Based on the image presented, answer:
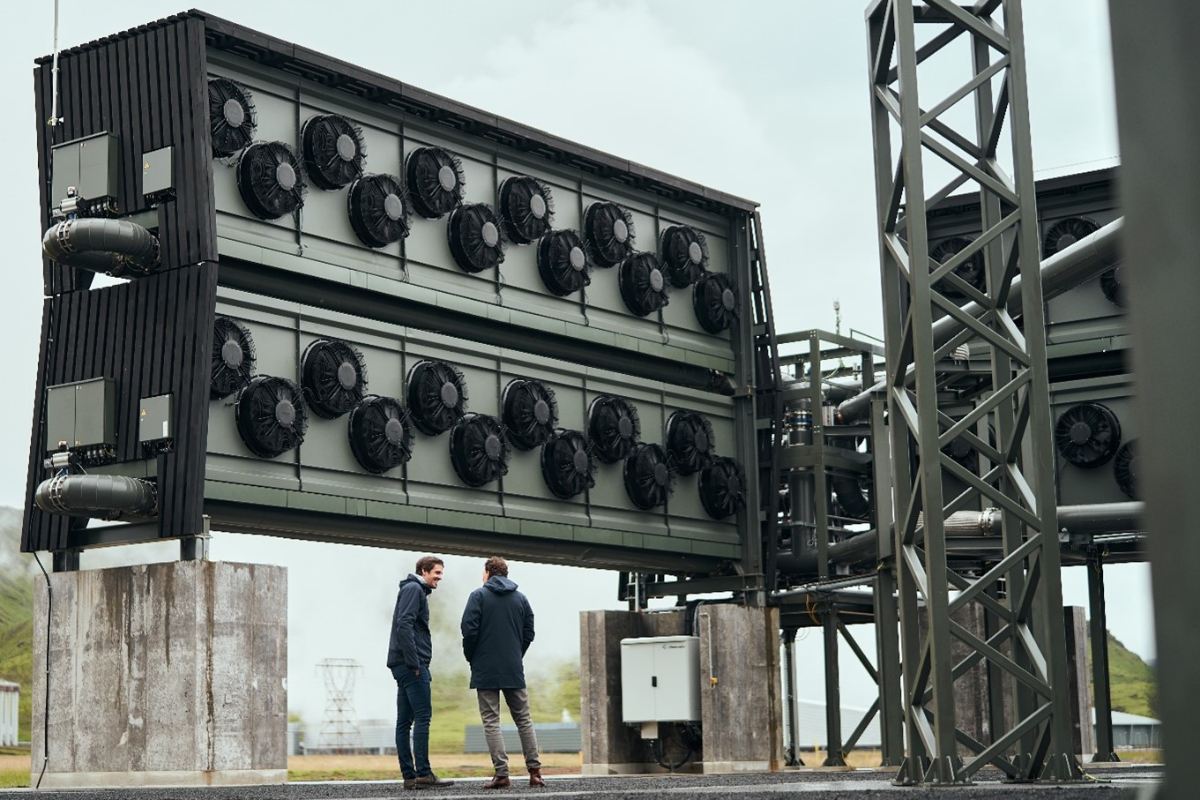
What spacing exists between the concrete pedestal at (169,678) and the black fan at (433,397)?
3.77 m

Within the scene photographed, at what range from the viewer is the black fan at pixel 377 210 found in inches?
969

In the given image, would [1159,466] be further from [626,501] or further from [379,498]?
[626,501]

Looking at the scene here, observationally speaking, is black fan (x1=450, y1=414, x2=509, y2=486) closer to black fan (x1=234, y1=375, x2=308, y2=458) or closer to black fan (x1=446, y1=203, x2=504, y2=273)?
black fan (x1=446, y1=203, x2=504, y2=273)

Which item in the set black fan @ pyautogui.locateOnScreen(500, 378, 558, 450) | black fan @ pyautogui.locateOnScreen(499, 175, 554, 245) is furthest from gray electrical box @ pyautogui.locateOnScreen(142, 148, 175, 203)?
black fan @ pyautogui.locateOnScreen(500, 378, 558, 450)

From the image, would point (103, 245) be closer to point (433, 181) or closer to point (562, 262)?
point (433, 181)

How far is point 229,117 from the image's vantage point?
75.2 ft

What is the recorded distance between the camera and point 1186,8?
1880 mm

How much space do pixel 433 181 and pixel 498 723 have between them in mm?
12261

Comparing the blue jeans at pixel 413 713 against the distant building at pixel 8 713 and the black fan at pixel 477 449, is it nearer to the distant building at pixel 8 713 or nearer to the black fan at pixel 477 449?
the black fan at pixel 477 449

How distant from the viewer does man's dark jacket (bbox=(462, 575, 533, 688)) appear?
16.0 m

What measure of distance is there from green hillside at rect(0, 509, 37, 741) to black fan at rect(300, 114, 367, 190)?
111426mm

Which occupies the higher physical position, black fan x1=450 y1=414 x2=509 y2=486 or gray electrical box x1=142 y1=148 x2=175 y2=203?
gray electrical box x1=142 y1=148 x2=175 y2=203

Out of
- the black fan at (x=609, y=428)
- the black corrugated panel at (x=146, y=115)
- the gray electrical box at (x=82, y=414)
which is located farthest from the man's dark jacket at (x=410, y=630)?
the black fan at (x=609, y=428)

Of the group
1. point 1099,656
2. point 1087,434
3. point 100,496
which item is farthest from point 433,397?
point 1099,656
